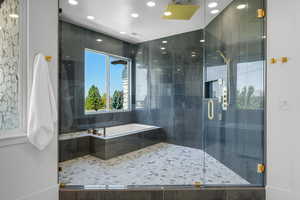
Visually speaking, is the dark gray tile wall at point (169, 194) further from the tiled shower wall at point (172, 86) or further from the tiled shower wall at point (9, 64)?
the tiled shower wall at point (172, 86)

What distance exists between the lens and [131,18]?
2873 mm

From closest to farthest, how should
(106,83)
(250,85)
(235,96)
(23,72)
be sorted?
(23,72)
(250,85)
(235,96)
(106,83)

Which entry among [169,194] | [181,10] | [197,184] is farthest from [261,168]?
[181,10]

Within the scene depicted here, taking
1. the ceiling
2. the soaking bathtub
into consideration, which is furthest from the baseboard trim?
the ceiling

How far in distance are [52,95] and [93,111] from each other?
3.86 feet

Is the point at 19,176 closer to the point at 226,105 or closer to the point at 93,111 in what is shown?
the point at 93,111

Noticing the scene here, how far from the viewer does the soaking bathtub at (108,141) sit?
2.44 meters

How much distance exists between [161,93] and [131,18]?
1651 mm

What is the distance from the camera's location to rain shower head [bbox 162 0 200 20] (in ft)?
8.11

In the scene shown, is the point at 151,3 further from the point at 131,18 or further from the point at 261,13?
the point at 261,13

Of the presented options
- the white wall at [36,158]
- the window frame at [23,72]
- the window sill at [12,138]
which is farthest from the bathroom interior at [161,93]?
the window sill at [12,138]

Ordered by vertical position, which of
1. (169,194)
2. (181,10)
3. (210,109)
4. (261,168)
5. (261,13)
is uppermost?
(181,10)

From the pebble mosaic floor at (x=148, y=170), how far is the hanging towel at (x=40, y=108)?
64 cm
